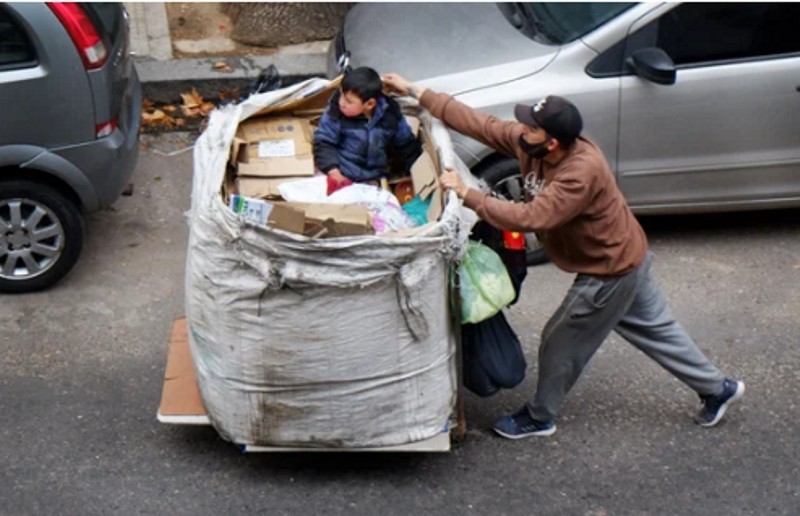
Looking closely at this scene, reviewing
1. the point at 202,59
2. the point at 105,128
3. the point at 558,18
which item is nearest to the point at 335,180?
the point at 105,128

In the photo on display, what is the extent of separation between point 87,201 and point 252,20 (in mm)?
3095

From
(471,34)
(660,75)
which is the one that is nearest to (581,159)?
(660,75)

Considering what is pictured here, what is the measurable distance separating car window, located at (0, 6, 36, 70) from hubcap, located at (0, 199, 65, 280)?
0.65 meters

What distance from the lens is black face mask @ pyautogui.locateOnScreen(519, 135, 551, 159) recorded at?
4279 millimetres

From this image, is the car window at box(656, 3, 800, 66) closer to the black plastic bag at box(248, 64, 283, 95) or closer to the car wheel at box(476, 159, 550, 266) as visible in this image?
the car wheel at box(476, 159, 550, 266)

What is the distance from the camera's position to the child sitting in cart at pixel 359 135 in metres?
4.81

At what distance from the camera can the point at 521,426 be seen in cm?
486

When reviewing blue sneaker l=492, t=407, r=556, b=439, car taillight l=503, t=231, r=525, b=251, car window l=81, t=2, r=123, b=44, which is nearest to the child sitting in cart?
car taillight l=503, t=231, r=525, b=251

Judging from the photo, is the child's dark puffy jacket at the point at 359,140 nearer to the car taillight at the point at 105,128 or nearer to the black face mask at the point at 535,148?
the black face mask at the point at 535,148

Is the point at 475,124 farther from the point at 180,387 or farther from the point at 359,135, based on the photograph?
the point at 180,387

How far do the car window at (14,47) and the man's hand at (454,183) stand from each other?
7.43 ft

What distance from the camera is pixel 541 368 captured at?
4.73m

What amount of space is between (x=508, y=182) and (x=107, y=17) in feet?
7.04

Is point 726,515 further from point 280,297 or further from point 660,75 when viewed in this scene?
point 660,75
